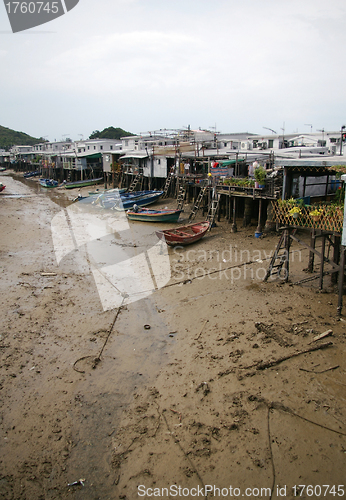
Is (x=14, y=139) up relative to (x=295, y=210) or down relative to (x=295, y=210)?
up

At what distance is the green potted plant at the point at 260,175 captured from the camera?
18416 millimetres

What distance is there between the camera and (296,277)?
45.0 ft

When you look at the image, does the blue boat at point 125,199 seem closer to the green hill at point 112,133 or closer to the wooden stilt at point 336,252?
the wooden stilt at point 336,252

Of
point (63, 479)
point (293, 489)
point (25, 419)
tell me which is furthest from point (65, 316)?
point (293, 489)

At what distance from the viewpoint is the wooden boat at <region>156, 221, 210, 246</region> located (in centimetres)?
1905

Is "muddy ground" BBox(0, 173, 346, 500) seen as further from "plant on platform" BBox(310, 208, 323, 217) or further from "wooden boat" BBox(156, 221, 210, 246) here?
"wooden boat" BBox(156, 221, 210, 246)

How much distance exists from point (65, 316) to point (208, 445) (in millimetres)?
7617

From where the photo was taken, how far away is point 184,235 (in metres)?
19.9

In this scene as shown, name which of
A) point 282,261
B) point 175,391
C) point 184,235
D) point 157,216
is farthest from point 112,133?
point 175,391

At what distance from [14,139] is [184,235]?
473 ft

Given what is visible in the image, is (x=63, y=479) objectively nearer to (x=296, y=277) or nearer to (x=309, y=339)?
(x=309, y=339)

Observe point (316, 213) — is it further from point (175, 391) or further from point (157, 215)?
point (157, 215)

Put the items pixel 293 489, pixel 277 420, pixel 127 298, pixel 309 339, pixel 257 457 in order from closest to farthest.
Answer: pixel 293 489 → pixel 257 457 → pixel 277 420 → pixel 309 339 → pixel 127 298

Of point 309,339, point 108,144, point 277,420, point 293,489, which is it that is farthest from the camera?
point 108,144
